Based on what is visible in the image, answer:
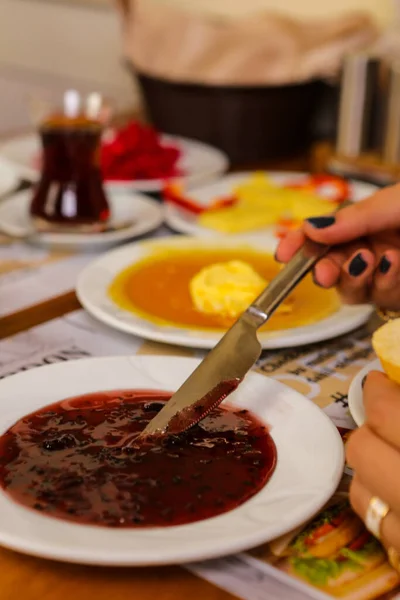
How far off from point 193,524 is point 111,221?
3.26 feet

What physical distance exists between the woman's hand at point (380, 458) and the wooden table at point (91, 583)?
15cm

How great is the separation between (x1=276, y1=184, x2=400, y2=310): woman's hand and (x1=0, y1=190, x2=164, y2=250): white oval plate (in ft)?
1.49

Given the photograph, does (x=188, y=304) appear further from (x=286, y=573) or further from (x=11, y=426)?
(x=286, y=573)

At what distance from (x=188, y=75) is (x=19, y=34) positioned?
1.42m

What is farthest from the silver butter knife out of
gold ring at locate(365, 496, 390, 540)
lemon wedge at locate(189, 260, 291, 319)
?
gold ring at locate(365, 496, 390, 540)

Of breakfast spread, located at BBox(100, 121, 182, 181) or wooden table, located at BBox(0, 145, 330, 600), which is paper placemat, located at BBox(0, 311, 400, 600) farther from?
breakfast spread, located at BBox(100, 121, 182, 181)

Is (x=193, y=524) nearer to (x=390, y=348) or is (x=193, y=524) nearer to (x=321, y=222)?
(x=390, y=348)

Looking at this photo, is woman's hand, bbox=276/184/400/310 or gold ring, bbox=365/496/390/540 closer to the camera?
gold ring, bbox=365/496/390/540

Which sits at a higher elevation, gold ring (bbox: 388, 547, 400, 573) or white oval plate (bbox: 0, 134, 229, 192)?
gold ring (bbox: 388, 547, 400, 573)

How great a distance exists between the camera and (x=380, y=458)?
0.70 m

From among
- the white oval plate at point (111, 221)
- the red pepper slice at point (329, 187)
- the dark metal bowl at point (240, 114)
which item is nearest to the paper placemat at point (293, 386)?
the white oval plate at point (111, 221)

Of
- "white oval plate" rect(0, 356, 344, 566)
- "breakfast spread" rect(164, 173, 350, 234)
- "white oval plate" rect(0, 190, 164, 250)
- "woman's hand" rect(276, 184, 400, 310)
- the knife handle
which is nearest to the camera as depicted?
"white oval plate" rect(0, 356, 344, 566)

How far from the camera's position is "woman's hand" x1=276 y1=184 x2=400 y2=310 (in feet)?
3.70

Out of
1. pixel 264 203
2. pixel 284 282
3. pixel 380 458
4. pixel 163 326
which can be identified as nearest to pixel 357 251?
pixel 284 282
